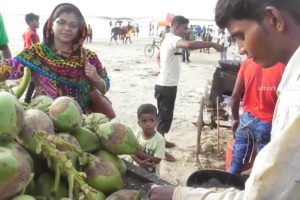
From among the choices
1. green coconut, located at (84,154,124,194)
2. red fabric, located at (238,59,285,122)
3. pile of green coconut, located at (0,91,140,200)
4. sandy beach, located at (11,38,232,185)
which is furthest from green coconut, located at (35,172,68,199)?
sandy beach, located at (11,38,232,185)

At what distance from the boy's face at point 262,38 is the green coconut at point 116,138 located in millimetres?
602

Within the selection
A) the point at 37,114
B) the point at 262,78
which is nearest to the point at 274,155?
the point at 37,114

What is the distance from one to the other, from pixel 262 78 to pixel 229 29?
2638 millimetres

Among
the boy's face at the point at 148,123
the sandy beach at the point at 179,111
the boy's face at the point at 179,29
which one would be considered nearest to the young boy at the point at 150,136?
the boy's face at the point at 148,123

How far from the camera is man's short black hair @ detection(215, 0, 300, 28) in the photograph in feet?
4.82

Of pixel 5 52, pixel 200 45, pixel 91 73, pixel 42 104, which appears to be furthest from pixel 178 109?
pixel 42 104

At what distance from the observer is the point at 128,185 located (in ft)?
5.70

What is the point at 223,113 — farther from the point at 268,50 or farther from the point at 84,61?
the point at 268,50

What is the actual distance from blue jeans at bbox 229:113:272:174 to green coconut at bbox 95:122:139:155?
269 centimetres

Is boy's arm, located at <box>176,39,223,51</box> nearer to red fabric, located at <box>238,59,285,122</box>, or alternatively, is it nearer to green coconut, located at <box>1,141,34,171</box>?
red fabric, located at <box>238,59,285,122</box>

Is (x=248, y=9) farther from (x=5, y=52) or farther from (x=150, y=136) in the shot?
(x=5, y=52)

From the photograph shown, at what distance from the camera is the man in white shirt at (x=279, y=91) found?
1.20 m

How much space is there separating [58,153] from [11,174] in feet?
0.61

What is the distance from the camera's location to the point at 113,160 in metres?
1.74
